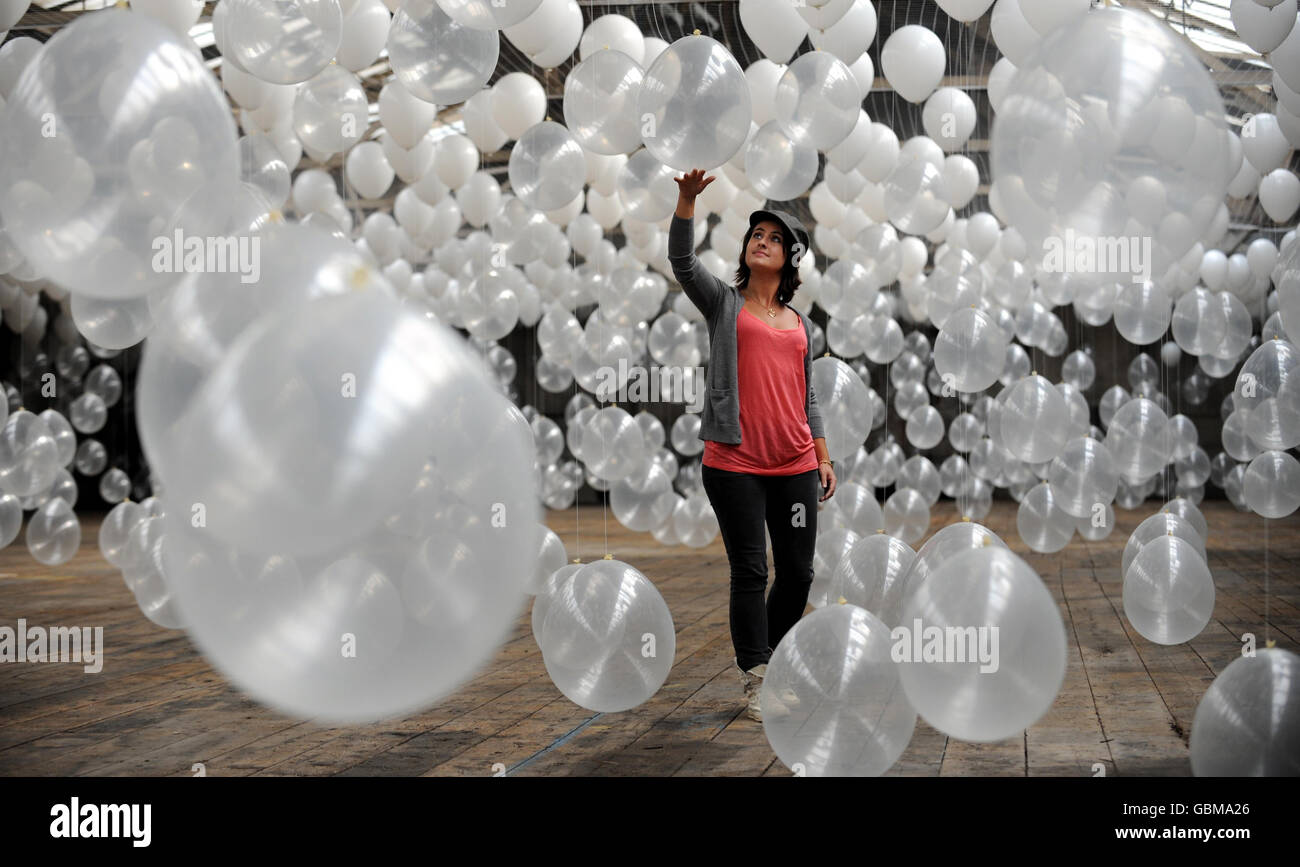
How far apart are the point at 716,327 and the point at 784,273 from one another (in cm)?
28

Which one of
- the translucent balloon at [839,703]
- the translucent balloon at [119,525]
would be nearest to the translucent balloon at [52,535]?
the translucent balloon at [119,525]

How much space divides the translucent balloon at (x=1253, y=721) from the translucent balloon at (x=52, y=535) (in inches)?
255

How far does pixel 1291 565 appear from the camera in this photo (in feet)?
25.7

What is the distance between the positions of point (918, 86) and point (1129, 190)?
9.98 feet

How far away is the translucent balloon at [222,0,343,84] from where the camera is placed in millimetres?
3246

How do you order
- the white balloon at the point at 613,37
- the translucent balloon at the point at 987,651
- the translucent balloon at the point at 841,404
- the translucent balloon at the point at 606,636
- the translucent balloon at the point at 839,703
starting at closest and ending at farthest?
the translucent balloon at the point at 987,651 < the translucent balloon at the point at 839,703 < the translucent balloon at the point at 606,636 < the translucent balloon at the point at 841,404 < the white balloon at the point at 613,37

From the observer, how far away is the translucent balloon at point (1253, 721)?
2021 millimetres

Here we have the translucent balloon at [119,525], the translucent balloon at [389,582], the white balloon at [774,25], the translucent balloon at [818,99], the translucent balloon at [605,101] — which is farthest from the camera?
the translucent balloon at [119,525]

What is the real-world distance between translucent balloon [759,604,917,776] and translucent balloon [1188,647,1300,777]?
0.55 meters

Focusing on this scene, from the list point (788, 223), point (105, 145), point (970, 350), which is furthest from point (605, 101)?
point (970, 350)

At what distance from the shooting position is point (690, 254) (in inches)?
125

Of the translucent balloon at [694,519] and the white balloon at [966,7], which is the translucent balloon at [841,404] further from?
the translucent balloon at [694,519]
